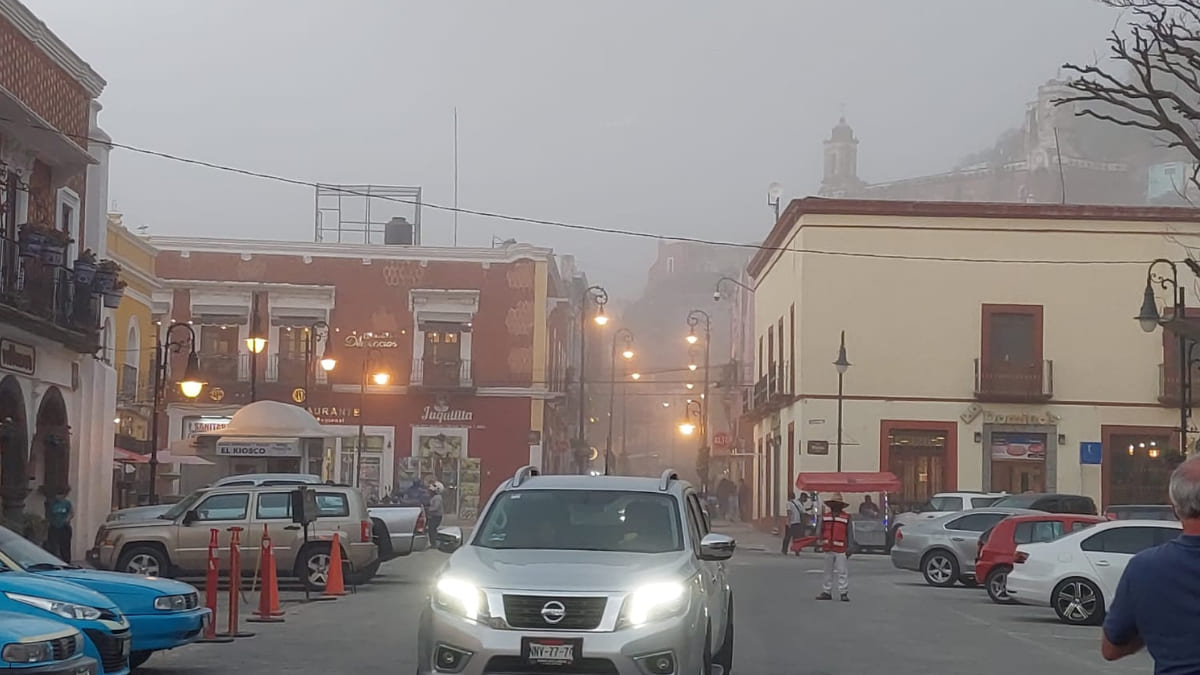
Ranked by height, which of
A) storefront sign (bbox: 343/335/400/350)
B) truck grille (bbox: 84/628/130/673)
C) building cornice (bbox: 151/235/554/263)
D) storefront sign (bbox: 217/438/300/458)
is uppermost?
building cornice (bbox: 151/235/554/263)

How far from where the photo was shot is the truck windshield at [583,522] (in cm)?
1152

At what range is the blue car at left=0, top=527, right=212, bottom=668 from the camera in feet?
41.7

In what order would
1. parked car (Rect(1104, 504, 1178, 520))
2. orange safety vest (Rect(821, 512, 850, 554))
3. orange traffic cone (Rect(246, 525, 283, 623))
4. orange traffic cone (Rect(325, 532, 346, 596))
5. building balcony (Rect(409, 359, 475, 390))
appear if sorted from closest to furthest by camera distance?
orange traffic cone (Rect(246, 525, 283, 623)) < orange traffic cone (Rect(325, 532, 346, 596)) < orange safety vest (Rect(821, 512, 850, 554)) < parked car (Rect(1104, 504, 1178, 520)) < building balcony (Rect(409, 359, 475, 390))

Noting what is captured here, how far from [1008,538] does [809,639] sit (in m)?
8.42

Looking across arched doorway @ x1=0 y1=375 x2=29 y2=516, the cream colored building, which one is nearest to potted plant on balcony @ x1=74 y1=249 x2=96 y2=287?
arched doorway @ x1=0 y1=375 x2=29 y2=516

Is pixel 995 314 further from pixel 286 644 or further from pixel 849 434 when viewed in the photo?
pixel 286 644

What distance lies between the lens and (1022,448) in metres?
48.1

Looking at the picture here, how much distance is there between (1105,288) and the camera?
48.8 metres

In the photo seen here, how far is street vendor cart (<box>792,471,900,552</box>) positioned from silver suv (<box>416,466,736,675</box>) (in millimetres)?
30628

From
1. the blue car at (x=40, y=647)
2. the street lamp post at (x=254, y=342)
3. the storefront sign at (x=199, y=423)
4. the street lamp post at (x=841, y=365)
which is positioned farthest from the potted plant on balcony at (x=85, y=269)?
the storefront sign at (x=199, y=423)

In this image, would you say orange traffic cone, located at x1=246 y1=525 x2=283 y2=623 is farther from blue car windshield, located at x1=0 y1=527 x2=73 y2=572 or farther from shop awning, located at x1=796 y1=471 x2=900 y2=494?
shop awning, located at x1=796 y1=471 x2=900 y2=494

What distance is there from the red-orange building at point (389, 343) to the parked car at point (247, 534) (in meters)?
32.0

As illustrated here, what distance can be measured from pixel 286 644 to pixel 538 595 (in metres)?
6.94

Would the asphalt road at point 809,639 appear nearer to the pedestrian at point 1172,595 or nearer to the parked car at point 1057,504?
the parked car at point 1057,504
